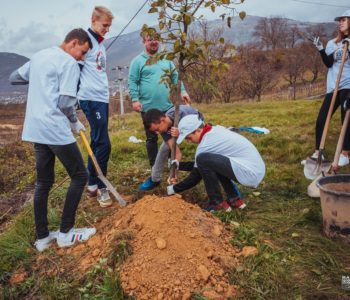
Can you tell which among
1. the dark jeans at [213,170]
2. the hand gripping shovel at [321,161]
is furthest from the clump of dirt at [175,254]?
the hand gripping shovel at [321,161]

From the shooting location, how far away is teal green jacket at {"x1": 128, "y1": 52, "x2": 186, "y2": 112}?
4391 millimetres

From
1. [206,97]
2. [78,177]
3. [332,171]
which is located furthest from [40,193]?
[206,97]

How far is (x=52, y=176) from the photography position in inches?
124

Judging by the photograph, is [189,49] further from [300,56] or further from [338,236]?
[300,56]

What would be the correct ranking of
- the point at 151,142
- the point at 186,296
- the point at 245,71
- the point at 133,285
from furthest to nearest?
the point at 245,71 → the point at 151,142 → the point at 133,285 → the point at 186,296

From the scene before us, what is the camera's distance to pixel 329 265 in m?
2.79

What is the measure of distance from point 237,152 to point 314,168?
4.55 ft

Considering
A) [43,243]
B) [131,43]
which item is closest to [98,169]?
[43,243]

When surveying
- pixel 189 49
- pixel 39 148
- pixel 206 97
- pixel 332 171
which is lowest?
pixel 206 97

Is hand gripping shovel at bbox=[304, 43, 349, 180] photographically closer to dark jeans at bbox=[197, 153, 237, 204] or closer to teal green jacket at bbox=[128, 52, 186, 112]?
dark jeans at bbox=[197, 153, 237, 204]

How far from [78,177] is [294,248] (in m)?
1.92

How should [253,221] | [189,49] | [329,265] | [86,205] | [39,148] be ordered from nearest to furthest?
[329,265] → [39,148] → [189,49] → [253,221] → [86,205]

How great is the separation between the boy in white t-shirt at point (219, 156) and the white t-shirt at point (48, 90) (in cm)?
116

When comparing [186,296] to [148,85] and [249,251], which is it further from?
[148,85]
